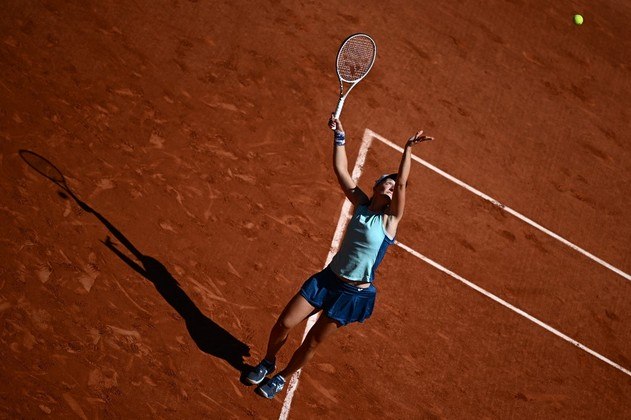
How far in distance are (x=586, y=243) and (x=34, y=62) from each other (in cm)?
761

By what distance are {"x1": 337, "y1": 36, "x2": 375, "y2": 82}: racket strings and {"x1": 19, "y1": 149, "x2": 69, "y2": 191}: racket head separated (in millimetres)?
3307

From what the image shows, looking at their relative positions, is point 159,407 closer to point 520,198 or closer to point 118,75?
point 118,75

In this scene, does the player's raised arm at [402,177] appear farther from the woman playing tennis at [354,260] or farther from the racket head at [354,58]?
the racket head at [354,58]

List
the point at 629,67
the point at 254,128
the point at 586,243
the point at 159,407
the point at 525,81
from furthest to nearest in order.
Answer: the point at 629,67 < the point at 525,81 < the point at 586,243 < the point at 254,128 < the point at 159,407

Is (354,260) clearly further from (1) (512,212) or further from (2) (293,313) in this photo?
(1) (512,212)

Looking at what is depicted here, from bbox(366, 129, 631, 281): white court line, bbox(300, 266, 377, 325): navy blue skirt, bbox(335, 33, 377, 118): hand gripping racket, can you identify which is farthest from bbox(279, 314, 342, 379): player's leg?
bbox(366, 129, 631, 281): white court line

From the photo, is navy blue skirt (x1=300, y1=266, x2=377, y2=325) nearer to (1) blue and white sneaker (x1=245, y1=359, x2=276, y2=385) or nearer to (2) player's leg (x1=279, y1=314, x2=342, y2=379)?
(2) player's leg (x1=279, y1=314, x2=342, y2=379)

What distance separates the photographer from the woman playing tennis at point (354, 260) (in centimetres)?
518

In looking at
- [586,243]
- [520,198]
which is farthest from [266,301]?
[586,243]

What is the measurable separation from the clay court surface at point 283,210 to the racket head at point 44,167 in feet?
0.22

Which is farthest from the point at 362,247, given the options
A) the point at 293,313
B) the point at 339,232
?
the point at 339,232

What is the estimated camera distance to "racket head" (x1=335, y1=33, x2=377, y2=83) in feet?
21.7

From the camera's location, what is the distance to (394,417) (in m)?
6.48

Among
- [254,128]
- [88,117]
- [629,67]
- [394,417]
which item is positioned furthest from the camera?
[629,67]
